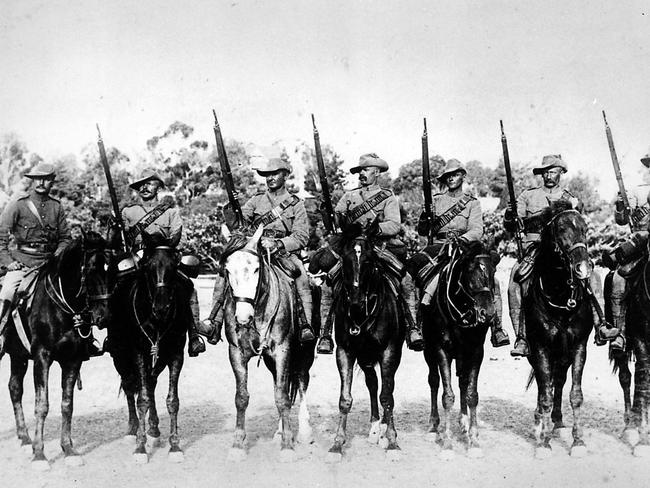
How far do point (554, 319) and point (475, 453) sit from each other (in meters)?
2.00

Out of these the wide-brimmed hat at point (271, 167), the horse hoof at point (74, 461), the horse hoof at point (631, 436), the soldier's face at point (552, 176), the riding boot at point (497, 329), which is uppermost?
the wide-brimmed hat at point (271, 167)

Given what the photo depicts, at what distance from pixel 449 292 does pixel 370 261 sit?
1.33 meters

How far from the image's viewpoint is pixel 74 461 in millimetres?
8250

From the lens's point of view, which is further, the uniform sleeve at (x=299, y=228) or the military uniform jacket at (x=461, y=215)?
the military uniform jacket at (x=461, y=215)

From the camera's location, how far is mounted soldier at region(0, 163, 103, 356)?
879cm

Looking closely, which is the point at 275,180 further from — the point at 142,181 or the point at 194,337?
the point at 194,337

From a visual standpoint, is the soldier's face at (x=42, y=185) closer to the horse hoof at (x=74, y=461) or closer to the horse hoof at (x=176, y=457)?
the horse hoof at (x=74, y=461)

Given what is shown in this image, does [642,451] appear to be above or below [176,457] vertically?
below

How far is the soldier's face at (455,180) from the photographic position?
32.2 feet

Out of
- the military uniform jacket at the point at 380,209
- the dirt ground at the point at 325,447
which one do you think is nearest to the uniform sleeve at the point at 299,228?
the military uniform jacket at the point at 380,209

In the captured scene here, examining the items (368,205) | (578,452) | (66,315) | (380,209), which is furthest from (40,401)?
(578,452)

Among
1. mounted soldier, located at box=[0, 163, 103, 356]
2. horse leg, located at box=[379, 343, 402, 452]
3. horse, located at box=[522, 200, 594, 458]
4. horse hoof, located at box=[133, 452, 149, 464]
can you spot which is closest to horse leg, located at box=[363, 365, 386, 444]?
horse leg, located at box=[379, 343, 402, 452]

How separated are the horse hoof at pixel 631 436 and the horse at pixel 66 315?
7.00 meters

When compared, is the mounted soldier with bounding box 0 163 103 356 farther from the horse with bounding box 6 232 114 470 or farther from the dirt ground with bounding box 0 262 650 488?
the dirt ground with bounding box 0 262 650 488
